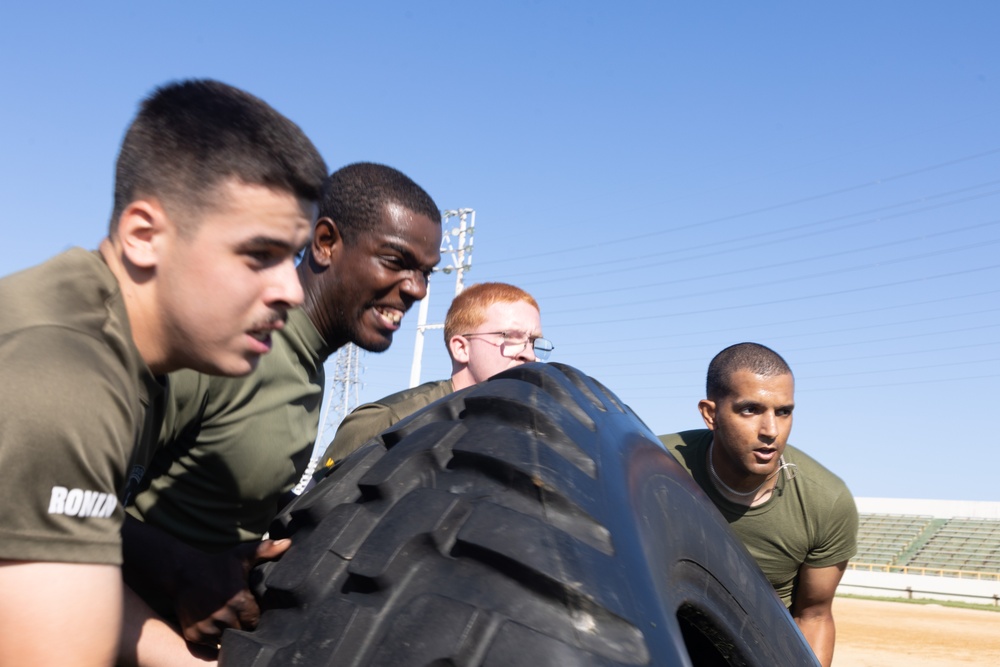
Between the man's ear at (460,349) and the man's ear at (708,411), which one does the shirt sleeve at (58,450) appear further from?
the man's ear at (708,411)

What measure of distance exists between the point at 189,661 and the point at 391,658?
28.1 inches

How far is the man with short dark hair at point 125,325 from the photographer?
45.7 inches

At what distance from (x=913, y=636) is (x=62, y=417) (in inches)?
744

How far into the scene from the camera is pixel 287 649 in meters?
1.40

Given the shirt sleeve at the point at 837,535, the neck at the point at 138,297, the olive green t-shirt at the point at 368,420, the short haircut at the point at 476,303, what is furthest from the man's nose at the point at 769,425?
the neck at the point at 138,297

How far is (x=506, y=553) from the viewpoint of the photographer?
51.6 inches

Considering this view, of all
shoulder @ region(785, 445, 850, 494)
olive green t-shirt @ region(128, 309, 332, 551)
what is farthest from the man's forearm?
olive green t-shirt @ region(128, 309, 332, 551)

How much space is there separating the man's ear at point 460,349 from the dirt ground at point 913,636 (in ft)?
33.6

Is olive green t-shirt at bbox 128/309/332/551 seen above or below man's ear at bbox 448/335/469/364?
below

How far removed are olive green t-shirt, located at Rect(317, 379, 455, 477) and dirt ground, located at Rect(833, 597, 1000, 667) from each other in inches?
417

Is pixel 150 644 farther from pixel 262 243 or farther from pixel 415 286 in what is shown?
pixel 415 286

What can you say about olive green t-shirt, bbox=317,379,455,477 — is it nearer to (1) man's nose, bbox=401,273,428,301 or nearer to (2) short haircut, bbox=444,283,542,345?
(2) short haircut, bbox=444,283,542,345

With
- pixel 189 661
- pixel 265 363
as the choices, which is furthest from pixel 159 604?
pixel 265 363

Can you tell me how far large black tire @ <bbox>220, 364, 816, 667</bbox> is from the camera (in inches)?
49.9
